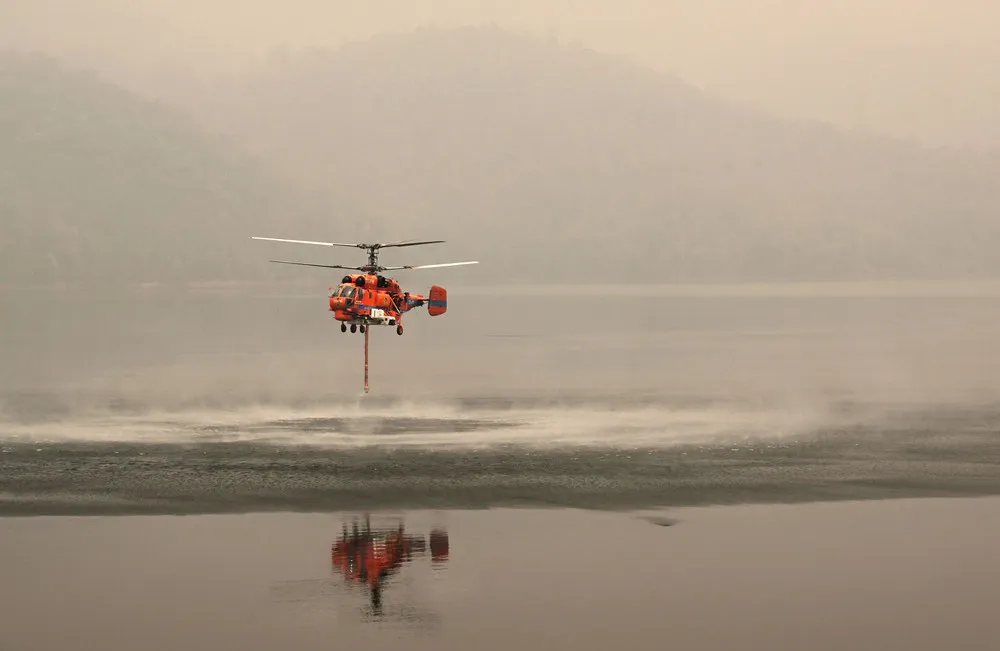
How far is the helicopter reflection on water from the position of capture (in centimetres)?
3153

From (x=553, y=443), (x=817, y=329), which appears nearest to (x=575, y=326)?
(x=817, y=329)

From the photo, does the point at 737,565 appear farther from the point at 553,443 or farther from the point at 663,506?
the point at 553,443

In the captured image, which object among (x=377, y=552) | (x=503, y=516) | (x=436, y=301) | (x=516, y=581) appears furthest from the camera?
(x=436, y=301)

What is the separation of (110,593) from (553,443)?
27.2 metres

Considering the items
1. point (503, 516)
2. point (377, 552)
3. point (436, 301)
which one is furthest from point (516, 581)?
point (436, 301)

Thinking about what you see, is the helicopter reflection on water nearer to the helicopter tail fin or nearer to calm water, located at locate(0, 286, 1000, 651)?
calm water, located at locate(0, 286, 1000, 651)

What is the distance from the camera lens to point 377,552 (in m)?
34.0

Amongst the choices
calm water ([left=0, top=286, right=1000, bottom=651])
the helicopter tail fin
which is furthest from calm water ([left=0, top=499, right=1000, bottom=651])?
the helicopter tail fin

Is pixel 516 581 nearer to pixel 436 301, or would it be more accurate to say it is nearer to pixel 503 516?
pixel 503 516

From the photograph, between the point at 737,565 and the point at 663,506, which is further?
the point at 663,506

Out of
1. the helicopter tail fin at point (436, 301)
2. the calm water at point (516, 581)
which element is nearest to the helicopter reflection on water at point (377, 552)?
the calm water at point (516, 581)

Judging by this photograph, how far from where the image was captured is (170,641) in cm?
2798

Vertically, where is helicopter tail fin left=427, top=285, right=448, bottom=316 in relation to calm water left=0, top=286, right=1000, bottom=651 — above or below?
above

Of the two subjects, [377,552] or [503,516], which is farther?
[503,516]
